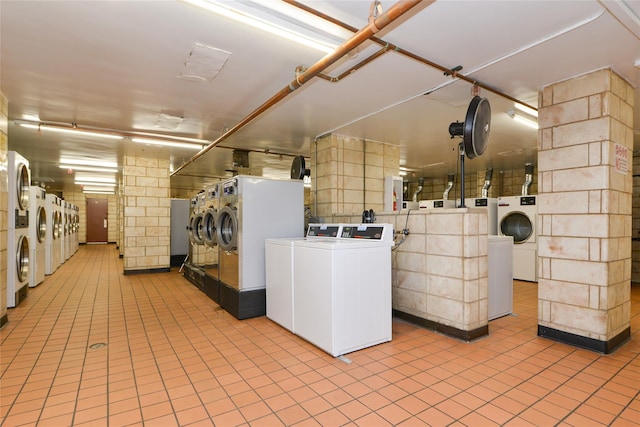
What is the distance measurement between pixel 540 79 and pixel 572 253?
5.74ft

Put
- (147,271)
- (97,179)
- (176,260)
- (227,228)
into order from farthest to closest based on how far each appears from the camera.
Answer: (97,179)
(176,260)
(147,271)
(227,228)

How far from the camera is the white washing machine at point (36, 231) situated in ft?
18.8

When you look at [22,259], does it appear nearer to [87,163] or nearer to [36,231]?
[36,231]

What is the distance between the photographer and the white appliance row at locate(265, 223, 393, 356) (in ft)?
9.59

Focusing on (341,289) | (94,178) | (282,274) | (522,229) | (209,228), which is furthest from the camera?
(94,178)

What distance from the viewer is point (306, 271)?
10.6 feet

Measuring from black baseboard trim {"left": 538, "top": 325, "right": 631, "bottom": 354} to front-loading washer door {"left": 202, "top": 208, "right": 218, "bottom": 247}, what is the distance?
4.35m

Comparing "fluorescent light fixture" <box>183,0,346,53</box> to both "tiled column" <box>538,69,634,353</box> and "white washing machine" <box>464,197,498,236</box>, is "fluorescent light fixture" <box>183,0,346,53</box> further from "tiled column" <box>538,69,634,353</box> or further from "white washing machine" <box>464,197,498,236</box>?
"white washing machine" <box>464,197,498,236</box>

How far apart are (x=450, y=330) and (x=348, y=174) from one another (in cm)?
298

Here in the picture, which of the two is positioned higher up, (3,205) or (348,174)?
(348,174)

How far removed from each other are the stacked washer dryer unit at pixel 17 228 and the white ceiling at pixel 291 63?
703 millimetres

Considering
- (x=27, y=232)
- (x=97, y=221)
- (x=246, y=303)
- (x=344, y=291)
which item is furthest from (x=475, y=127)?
(x=97, y=221)

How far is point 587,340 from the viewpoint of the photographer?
3.05 metres

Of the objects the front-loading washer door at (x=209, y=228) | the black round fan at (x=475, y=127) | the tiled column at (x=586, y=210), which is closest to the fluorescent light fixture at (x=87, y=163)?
the front-loading washer door at (x=209, y=228)
